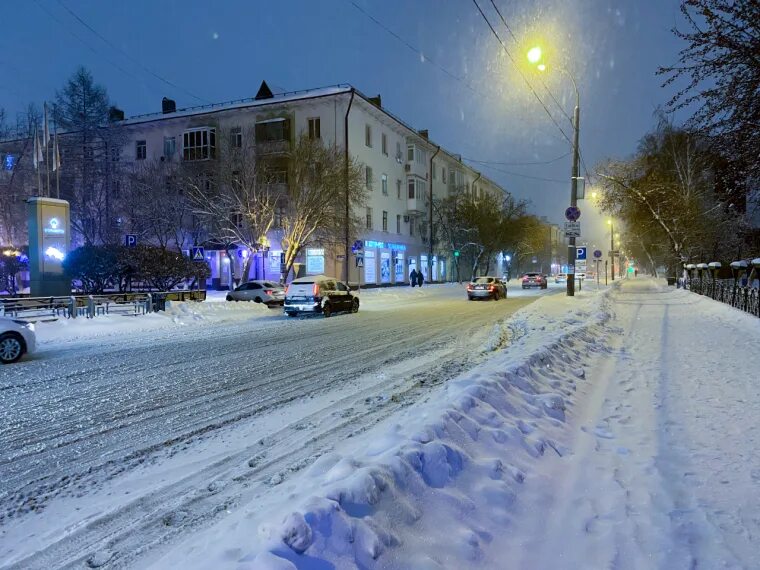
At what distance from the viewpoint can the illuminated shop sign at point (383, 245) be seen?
1610 inches

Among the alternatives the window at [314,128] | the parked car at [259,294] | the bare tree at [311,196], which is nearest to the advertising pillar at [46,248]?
the parked car at [259,294]

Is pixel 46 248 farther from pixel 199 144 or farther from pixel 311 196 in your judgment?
pixel 199 144

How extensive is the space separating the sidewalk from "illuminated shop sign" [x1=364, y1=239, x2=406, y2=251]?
3293 cm

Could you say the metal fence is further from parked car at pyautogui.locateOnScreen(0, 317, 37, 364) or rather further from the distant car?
parked car at pyautogui.locateOnScreen(0, 317, 37, 364)

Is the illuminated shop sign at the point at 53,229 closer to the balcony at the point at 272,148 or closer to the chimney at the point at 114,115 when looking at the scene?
the balcony at the point at 272,148

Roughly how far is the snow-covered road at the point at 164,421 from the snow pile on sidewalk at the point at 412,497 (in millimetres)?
778

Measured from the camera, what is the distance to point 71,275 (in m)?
21.5

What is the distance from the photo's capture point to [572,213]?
21703mm

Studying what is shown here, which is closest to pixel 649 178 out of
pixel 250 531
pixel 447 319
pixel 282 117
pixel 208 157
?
pixel 447 319

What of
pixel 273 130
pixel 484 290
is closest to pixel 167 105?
pixel 273 130

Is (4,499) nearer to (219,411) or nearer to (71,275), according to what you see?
(219,411)

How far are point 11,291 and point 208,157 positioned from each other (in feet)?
56.8

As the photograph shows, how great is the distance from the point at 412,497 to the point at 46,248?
802 inches

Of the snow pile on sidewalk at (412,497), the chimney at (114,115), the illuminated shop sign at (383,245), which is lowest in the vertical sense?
the snow pile on sidewalk at (412,497)
